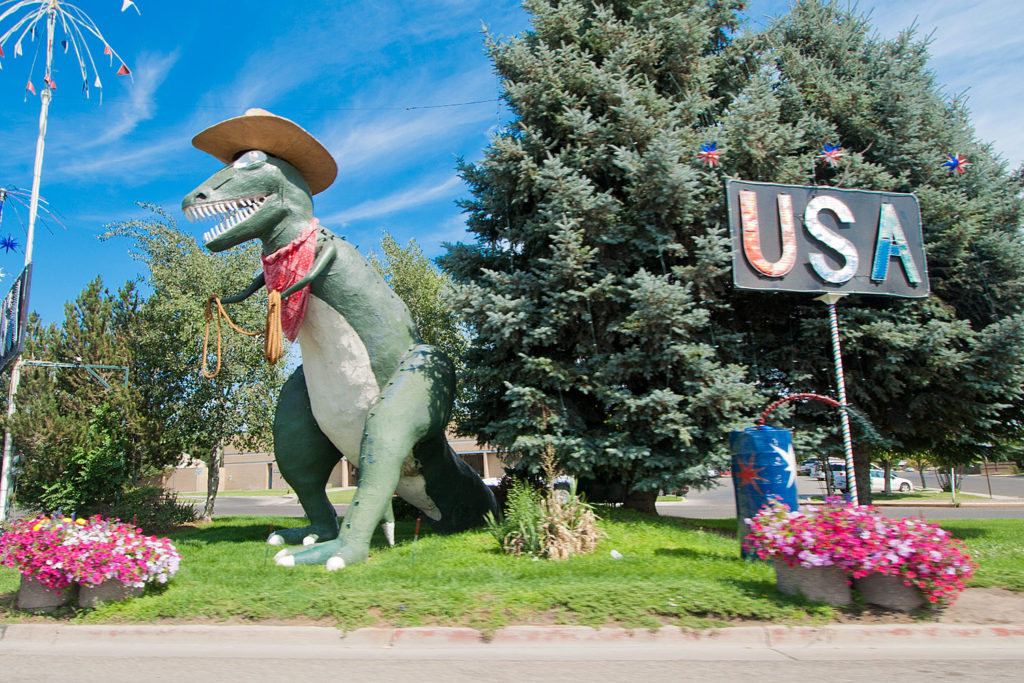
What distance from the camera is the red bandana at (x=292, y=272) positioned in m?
6.75

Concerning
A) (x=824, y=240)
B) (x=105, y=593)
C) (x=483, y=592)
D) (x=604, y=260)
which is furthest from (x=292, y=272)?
(x=824, y=240)

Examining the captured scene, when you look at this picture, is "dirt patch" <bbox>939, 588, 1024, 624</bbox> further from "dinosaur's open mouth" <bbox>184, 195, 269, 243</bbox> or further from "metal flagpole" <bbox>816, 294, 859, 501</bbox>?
"dinosaur's open mouth" <bbox>184, 195, 269, 243</bbox>

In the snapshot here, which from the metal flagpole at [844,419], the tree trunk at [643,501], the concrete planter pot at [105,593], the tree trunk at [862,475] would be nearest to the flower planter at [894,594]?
the metal flagpole at [844,419]

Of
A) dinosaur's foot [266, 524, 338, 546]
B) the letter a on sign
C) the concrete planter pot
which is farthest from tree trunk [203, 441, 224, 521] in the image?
the letter a on sign

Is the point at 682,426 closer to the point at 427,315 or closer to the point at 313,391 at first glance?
the point at 313,391

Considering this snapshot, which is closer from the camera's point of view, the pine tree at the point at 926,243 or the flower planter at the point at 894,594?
the flower planter at the point at 894,594

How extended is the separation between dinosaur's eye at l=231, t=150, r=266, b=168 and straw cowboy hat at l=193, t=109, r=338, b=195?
76 millimetres

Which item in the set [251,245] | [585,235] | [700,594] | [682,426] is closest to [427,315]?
[251,245]

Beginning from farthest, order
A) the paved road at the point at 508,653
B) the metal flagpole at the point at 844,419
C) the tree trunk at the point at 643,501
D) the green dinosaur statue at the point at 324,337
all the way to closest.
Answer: the tree trunk at the point at 643,501 < the metal flagpole at the point at 844,419 < the green dinosaur statue at the point at 324,337 < the paved road at the point at 508,653

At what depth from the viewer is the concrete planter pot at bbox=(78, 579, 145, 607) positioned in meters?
Result: 5.18

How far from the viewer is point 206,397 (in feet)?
47.3

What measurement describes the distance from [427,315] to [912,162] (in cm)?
1125

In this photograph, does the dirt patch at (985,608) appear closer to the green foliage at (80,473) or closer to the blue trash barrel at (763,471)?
the blue trash barrel at (763,471)

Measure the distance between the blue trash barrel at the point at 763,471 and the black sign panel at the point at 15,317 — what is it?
10.5m
